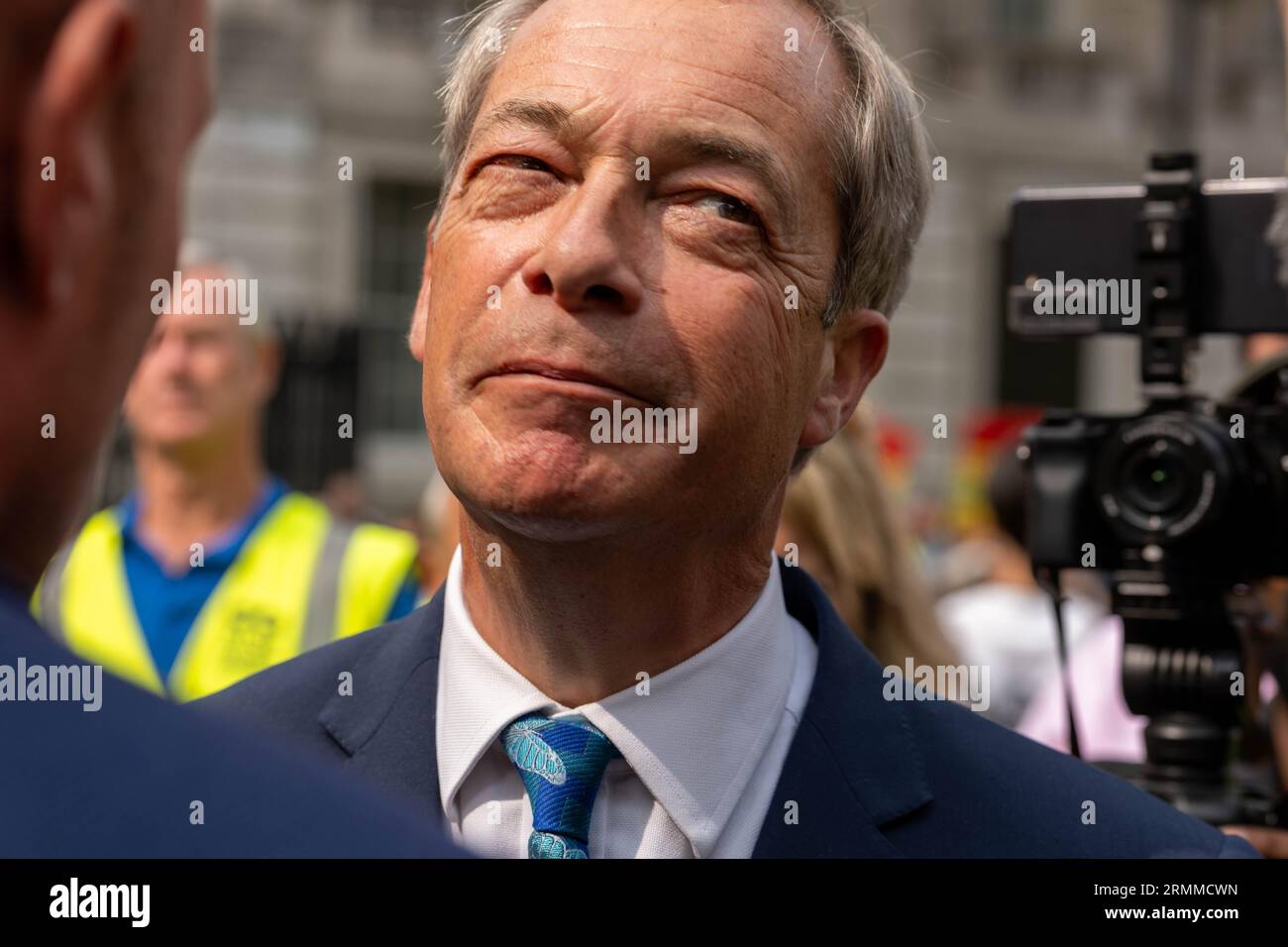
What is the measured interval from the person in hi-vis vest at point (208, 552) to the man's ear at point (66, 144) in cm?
272

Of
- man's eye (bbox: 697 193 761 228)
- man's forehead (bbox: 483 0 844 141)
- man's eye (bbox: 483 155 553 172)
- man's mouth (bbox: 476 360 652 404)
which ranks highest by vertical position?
man's forehead (bbox: 483 0 844 141)

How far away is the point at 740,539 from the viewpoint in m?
1.76

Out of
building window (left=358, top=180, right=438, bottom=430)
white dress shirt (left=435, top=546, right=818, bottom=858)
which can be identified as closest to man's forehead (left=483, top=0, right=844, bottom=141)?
white dress shirt (left=435, top=546, right=818, bottom=858)

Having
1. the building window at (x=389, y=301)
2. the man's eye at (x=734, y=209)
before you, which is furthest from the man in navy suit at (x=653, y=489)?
the building window at (x=389, y=301)

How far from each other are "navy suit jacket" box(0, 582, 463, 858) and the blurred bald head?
0.07 m

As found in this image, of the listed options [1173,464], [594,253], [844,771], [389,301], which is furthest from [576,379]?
[389,301]

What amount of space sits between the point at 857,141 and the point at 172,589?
237 centimetres

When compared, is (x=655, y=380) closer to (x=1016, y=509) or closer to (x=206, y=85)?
(x=206, y=85)

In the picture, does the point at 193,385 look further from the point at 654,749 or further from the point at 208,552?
the point at 654,749

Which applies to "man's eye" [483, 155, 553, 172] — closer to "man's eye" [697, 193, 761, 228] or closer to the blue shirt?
"man's eye" [697, 193, 761, 228]

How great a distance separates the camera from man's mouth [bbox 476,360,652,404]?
1.58m

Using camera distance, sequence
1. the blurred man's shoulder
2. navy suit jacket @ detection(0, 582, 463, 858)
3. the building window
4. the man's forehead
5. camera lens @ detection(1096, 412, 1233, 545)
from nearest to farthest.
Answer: navy suit jacket @ detection(0, 582, 463, 858) → the man's forehead → the blurred man's shoulder → camera lens @ detection(1096, 412, 1233, 545) → the building window
